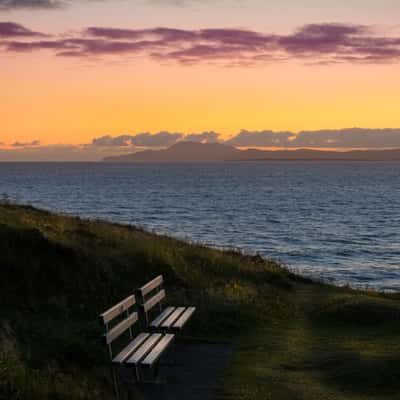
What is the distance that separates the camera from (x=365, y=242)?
50.7 metres

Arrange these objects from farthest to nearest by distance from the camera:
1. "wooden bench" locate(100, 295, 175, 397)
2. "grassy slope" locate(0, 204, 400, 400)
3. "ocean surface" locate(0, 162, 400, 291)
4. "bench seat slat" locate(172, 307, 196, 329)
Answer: "ocean surface" locate(0, 162, 400, 291)
"bench seat slat" locate(172, 307, 196, 329)
"grassy slope" locate(0, 204, 400, 400)
"wooden bench" locate(100, 295, 175, 397)

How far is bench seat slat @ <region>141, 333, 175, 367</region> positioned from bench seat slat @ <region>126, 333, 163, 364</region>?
66 millimetres

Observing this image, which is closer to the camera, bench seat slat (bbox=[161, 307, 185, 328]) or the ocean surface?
bench seat slat (bbox=[161, 307, 185, 328])

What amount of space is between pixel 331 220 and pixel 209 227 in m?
16.3

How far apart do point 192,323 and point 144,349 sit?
432cm

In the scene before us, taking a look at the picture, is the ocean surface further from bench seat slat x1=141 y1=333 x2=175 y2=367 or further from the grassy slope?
bench seat slat x1=141 y1=333 x2=175 y2=367

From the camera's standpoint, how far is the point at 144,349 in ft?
29.9

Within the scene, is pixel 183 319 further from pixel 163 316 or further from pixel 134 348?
pixel 134 348

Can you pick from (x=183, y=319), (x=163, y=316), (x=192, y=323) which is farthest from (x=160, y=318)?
(x=192, y=323)

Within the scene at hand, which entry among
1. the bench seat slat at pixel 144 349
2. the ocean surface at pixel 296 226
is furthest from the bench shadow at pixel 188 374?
the ocean surface at pixel 296 226

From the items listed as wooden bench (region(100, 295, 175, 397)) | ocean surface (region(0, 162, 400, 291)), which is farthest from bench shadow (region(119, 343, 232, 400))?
ocean surface (region(0, 162, 400, 291))

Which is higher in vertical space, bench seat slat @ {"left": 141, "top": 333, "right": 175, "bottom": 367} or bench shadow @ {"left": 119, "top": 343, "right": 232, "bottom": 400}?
bench seat slat @ {"left": 141, "top": 333, "right": 175, "bottom": 367}

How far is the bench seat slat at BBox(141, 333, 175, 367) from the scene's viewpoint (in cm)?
850

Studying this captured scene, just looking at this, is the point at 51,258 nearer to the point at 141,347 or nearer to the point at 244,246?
the point at 141,347
